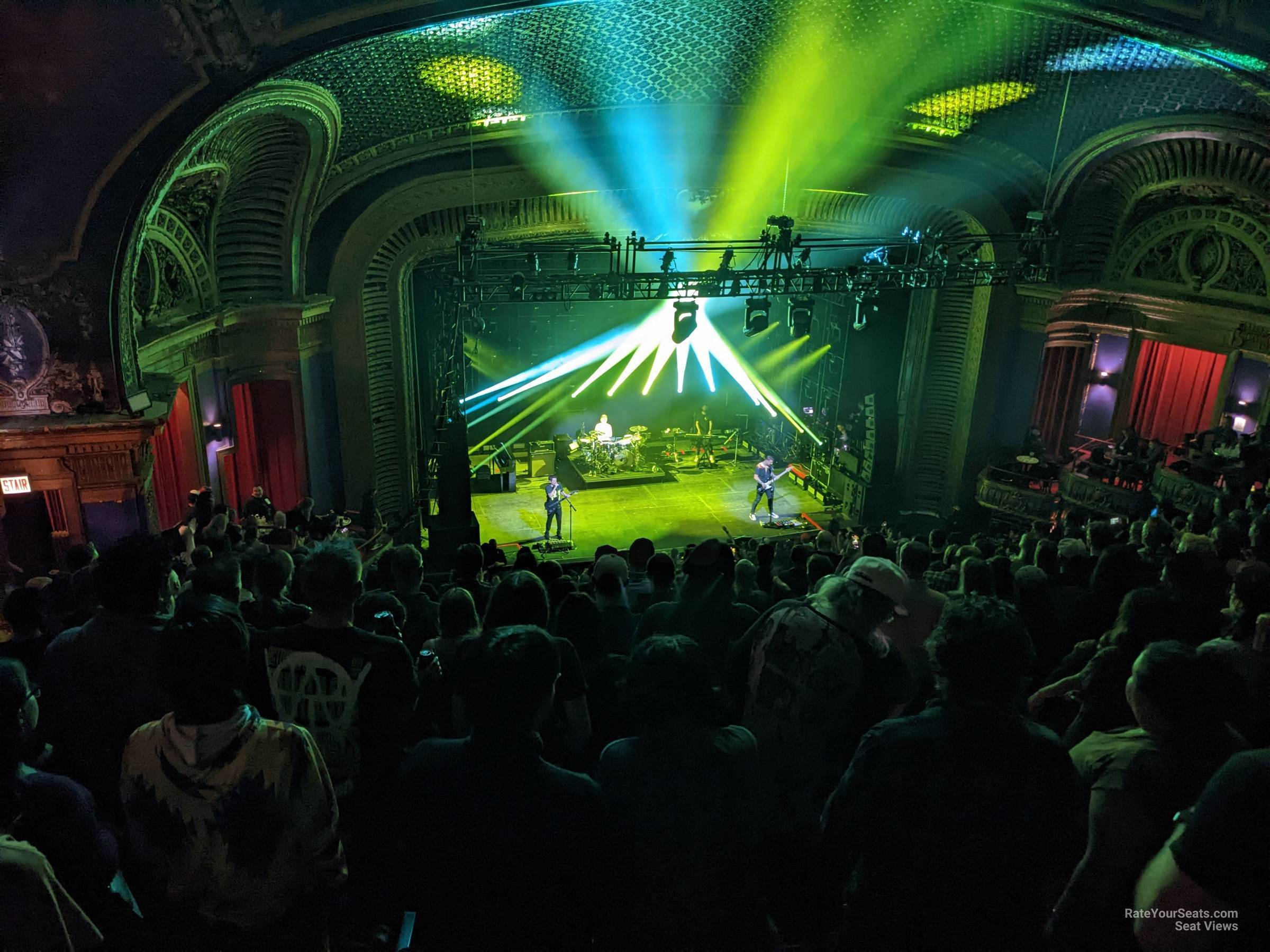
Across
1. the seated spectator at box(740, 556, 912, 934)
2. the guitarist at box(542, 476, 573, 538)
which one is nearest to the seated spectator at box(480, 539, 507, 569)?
the seated spectator at box(740, 556, 912, 934)

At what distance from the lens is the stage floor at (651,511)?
1422 centimetres

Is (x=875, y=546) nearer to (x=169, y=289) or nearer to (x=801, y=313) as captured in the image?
(x=801, y=313)

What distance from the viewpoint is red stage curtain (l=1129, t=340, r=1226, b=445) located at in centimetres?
1438

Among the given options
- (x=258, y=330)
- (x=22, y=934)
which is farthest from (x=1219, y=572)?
(x=258, y=330)

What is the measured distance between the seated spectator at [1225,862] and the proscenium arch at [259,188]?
899cm

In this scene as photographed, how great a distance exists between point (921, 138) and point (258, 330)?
1006 cm

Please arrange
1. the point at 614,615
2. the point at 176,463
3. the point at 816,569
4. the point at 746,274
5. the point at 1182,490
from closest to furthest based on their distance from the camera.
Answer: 1. the point at 614,615
2. the point at 816,569
3. the point at 176,463
4. the point at 746,274
5. the point at 1182,490

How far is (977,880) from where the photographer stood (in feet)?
7.39

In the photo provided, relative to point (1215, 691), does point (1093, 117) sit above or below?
above

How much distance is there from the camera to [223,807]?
2.28 metres

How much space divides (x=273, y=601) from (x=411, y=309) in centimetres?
1014

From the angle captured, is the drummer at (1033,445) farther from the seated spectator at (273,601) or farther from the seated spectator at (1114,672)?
the seated spectator at (273,601)

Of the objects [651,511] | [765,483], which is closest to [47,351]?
[651,511]

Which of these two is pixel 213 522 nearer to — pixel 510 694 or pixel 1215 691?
pixel 510 694
